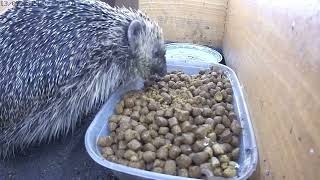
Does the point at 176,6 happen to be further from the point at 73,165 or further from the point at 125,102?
the point at 73,165

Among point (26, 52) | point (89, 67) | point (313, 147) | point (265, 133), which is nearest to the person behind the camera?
point (313, 147)

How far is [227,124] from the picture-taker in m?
1.37

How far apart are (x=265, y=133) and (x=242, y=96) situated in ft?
1.25

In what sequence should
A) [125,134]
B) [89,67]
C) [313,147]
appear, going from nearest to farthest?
[313,147] → [125,134] → [89,67]

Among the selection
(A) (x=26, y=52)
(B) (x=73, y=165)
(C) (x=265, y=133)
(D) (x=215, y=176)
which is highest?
(A) (x=26, y=52)

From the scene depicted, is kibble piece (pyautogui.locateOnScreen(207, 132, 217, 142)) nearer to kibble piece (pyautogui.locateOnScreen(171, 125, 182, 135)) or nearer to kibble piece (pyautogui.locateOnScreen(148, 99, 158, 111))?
kibble piece (pyautogui.locateOnScreen(171, 125, 182, 135))

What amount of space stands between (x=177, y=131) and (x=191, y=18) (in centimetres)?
115

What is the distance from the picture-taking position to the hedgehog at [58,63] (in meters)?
1.37

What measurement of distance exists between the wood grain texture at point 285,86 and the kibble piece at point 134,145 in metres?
0.38

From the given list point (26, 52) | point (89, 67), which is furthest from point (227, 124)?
point (26, 52)

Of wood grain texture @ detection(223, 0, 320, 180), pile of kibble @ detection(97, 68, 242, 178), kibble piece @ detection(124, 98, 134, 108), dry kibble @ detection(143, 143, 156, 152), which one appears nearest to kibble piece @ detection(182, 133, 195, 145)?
pile of kibble @ detection(97, 68, 242, 178)

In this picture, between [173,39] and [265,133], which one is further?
[173,39]

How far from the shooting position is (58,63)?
1.40 metres

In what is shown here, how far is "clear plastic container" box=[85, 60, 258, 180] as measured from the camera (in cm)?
111
